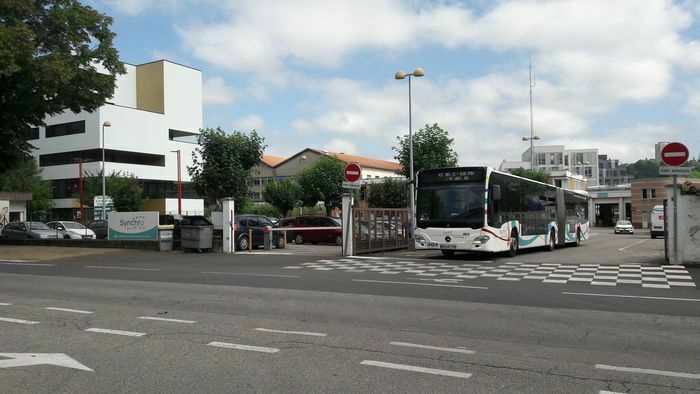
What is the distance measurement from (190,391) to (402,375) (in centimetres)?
195

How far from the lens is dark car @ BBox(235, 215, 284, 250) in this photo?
24938 millimetres

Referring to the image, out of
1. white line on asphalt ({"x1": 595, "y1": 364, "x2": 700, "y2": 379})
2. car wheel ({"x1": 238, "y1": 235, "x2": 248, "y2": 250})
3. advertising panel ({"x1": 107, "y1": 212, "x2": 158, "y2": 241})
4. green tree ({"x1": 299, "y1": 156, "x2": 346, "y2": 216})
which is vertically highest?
green tree ({"x1": 299, "y1": 156, "x2": 346, "y2": 216})

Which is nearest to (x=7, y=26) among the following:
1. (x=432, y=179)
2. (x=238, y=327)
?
(x=432, y=179)

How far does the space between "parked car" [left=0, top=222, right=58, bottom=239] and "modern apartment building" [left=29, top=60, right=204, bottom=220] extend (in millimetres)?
30373

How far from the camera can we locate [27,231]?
1332 inches

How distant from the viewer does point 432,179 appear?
64.6 ft

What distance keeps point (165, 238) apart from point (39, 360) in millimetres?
19600

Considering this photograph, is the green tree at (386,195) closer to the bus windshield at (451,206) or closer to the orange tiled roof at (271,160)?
the bus windshield at (451,206)

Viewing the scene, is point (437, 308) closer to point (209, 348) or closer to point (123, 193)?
point (209, 348)

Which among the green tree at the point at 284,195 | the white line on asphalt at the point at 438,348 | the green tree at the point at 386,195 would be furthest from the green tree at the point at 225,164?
the green tree at the point at 284,195

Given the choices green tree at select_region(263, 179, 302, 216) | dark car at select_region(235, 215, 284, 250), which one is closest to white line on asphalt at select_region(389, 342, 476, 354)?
dark car at select_region(235, 215, 284, 250)

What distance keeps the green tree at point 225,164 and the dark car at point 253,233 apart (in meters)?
7.18

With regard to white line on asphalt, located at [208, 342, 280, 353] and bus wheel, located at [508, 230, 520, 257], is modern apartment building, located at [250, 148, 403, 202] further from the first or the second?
white line on asphalt, located at [208, 342, 280, 353]

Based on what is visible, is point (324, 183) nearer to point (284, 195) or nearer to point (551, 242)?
point (284, 195)
